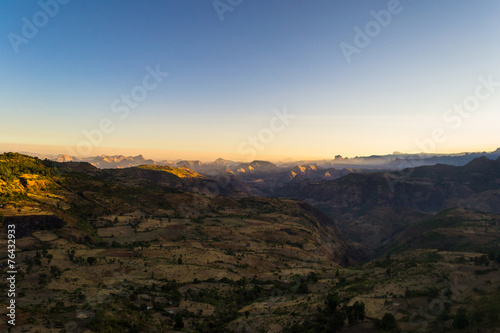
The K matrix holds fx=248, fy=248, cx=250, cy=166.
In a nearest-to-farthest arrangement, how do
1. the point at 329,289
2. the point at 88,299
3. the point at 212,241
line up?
1. the point at 88,299
2. the point at 329,289
3. the point at 212,241

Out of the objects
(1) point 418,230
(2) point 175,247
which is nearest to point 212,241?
(2) point 175,247

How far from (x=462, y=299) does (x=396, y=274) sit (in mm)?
18200

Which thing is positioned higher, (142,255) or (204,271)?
(142,255)

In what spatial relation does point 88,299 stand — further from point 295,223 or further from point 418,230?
point 418,230

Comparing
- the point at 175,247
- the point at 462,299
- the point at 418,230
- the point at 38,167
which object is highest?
the point at 38,167

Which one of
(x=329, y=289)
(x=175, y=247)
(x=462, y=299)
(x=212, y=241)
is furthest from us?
(x=212, y=241)

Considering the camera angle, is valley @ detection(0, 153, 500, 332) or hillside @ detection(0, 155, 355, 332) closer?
valley @ detection(0, 153, 500, 332)

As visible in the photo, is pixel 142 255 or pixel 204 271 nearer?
pixel 204 271

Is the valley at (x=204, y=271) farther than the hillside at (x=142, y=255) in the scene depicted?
No

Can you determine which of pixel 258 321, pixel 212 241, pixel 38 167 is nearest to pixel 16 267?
pixel 258 321

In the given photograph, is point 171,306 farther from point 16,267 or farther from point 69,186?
point 69,186

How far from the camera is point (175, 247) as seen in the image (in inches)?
3260

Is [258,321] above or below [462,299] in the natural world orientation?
below

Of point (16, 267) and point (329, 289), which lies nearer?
point (16, 267)
